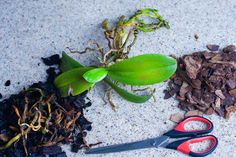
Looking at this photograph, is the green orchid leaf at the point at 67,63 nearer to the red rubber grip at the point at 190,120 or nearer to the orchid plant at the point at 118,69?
the orchid plant at the point at 118,69

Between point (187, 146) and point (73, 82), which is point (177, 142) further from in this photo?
point (73, 82)

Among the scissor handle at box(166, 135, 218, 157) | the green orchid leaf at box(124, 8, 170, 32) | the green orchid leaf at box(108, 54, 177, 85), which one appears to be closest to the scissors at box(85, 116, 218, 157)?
the scissor handle at box(166, 135, 218, 157)

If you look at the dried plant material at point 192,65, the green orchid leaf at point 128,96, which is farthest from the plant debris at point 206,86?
the green orchid leaf at point 128,96

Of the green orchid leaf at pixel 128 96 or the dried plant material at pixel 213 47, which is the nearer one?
the green orchid leaf at pixel 128 96

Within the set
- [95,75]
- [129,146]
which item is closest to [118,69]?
[95,75]

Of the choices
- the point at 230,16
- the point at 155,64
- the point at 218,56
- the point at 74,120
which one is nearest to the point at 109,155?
the point at 74,120

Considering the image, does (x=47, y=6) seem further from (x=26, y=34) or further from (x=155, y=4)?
(x=155, y=4)
